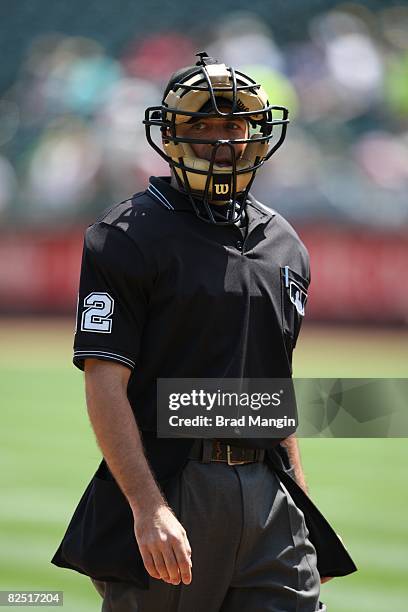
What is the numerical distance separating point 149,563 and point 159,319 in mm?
568

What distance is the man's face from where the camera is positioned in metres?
2.88

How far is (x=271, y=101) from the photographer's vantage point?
60.7ft

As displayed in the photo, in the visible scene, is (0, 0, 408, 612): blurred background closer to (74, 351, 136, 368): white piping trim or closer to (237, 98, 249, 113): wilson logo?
(237, 98, 249, 113): wilson logo

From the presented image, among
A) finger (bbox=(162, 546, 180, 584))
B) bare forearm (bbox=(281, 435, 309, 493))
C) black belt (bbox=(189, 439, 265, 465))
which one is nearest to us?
finger (bbox=(162, 546, 180, 584))

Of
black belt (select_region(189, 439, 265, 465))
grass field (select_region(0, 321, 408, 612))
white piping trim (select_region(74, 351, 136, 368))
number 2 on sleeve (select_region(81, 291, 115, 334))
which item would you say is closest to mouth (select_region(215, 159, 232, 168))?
number 2 on sleeve (select_region(81, 291, 115, 334))

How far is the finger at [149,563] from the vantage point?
254 cm

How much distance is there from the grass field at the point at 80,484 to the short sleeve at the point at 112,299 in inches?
91.8

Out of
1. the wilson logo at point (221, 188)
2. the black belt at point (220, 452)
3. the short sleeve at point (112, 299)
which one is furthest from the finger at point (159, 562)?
the wilson logo at point (221, 188)

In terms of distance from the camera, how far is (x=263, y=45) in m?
20.0

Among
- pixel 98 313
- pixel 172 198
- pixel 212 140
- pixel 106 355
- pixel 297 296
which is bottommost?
pixel 106 355

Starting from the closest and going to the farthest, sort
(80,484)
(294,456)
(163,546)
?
(163,546) → (294,456) → (80,484)

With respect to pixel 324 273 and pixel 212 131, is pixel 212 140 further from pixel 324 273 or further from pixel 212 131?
pixel 324 273

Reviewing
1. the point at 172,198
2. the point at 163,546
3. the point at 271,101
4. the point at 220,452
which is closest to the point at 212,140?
the point at 172,198

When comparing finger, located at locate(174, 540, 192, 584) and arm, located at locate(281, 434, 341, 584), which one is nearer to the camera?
finger, located at locate(174, 540, 192, 584)
